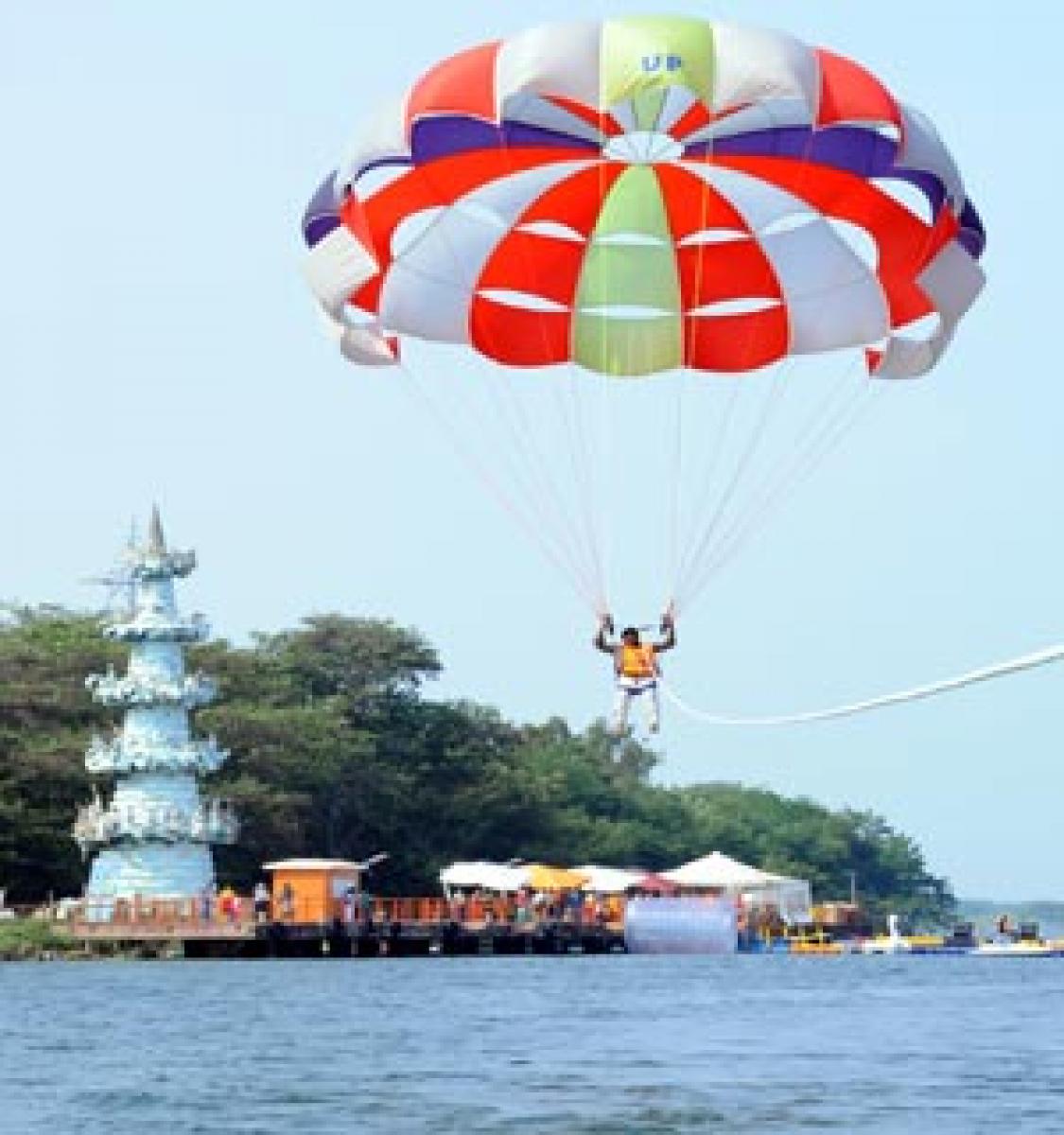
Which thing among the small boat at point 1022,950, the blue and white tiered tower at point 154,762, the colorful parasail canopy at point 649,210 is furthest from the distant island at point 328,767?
the colorful parasail canopy at point 649,210

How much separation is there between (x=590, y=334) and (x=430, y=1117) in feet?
27.3

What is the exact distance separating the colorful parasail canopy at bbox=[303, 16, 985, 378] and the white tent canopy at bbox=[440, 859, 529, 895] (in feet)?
142

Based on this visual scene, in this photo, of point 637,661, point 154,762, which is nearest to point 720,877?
point 154,762

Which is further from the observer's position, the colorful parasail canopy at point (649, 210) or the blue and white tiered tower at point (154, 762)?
the blue and white tiered tower at point (154, 762)

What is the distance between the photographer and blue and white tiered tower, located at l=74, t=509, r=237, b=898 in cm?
6806

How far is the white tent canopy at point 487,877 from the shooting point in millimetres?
75938

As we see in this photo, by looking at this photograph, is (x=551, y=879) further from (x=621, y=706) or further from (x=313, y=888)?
(x=621, y=706)

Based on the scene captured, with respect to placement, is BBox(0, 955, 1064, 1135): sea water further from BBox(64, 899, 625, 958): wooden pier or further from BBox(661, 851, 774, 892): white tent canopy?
BBox(661, 851, 774, 892): white tent canopy

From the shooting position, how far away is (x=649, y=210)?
108ft

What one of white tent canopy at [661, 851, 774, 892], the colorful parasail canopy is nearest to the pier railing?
white tent canopy at [661, 851, 774, 892]

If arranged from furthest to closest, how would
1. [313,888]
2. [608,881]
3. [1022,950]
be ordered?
1. [608,881]
2. [1022,950]
3. [313,888]

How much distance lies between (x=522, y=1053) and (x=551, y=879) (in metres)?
39.5

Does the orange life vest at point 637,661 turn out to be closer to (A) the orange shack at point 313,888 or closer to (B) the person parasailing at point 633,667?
(B) the person parasailing at point 633,667

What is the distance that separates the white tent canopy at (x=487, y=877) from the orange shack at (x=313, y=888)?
7.06 meters
